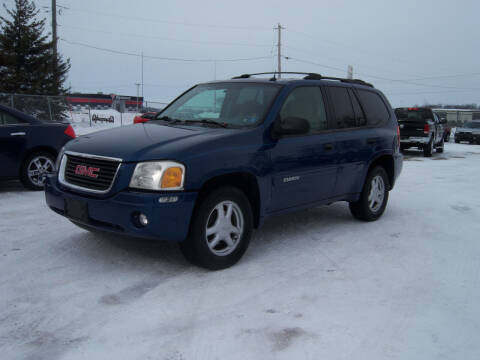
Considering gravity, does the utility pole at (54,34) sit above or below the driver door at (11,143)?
above

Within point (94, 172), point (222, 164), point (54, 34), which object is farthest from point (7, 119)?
point (54, 34)

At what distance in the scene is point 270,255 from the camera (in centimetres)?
462

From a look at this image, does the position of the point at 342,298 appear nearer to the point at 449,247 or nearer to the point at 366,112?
the point at 449,247

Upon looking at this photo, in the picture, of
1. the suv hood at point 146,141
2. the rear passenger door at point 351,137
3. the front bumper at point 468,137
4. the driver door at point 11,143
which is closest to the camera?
the suv hood at point 146,141

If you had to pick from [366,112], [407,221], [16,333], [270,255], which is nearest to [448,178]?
[407,221]

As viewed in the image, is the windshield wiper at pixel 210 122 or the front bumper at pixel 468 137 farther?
the front bumper at pixel 468 137

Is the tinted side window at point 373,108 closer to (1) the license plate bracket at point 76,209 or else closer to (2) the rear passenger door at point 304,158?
(2) the rear passenger door at point 304,158

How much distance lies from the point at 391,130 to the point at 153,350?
4710 millimetres

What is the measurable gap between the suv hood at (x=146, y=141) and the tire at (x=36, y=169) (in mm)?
3389

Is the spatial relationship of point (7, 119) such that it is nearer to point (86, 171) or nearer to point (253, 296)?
point (86, 171)

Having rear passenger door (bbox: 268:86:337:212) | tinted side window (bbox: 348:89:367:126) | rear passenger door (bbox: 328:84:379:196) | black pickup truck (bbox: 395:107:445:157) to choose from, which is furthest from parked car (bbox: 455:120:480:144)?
rear passenger door (bbox: 268:86:337:212)

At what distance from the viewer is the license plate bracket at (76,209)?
3.93 metres

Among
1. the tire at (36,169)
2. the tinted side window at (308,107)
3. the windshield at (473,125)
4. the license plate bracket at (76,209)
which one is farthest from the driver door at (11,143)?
the windshield at (473,125)

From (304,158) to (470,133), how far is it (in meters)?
27.9
